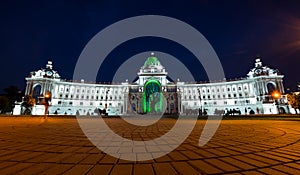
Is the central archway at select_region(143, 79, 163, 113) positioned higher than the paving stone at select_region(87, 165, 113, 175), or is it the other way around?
the central archway at select_region(143, 79, 163, 113)

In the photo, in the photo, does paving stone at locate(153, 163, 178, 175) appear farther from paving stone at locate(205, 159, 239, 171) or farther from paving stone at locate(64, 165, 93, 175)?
paving stone at locate(64, 165, 93, 175)

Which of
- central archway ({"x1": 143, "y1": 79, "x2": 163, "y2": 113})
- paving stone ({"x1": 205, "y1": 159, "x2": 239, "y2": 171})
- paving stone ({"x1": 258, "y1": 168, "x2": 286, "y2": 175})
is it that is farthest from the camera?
central archway ({"x1": 143, "y1": 79, "x2": 163, "y2": 113})

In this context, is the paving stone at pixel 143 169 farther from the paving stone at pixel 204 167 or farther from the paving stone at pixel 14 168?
the paving stone at pixel 14 168

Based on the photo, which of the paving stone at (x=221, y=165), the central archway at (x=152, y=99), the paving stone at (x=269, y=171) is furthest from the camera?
the central archway at (x=152, y=99)

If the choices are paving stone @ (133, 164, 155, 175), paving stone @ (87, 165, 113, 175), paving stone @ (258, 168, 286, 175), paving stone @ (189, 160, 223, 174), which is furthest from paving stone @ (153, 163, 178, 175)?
paving stone @ (258, 168, 286, 175)

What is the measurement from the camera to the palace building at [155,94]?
198 ft

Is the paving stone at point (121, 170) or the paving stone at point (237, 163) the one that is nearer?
the paving stone at point (121, 170)

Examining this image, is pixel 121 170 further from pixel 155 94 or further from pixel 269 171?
pixel 155 94

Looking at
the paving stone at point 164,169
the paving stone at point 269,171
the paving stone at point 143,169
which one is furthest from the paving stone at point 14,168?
the paving stone at point 269,171

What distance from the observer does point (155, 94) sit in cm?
6200

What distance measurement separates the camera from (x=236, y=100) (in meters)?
73.2

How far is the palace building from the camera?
60.5 m

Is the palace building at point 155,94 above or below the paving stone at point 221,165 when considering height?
above

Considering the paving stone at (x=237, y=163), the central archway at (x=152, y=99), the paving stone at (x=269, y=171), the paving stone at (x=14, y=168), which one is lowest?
the paving stone at (x=237, y=163)
